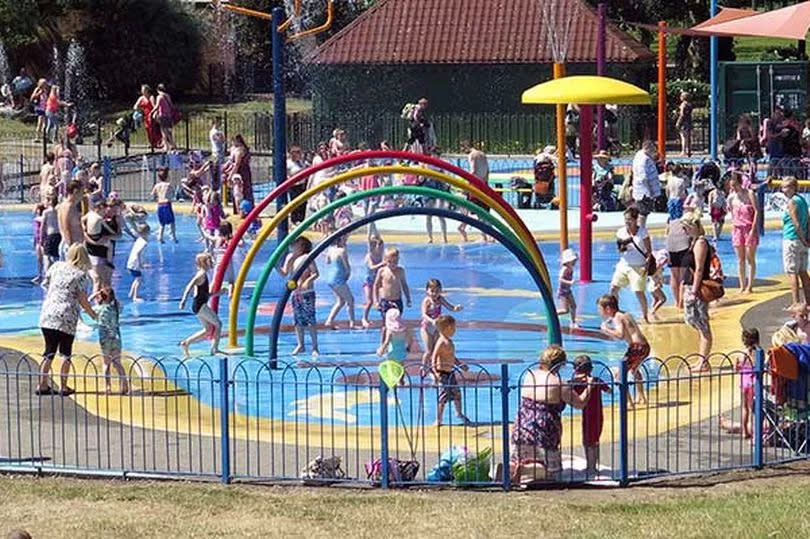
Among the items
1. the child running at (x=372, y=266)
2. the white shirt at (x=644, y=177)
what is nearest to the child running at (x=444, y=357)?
the child running at (x=372, y=266)

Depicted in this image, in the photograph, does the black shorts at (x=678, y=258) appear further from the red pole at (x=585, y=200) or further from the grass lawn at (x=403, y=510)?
the grass lawn at (x=403, y=510)

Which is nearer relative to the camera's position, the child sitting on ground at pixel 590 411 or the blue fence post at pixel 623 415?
the blue fence post at pixel 623 415

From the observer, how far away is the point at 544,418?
12.8 meters

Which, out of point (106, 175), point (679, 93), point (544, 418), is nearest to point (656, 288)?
point (544, 418)

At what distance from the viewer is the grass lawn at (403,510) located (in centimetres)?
1146

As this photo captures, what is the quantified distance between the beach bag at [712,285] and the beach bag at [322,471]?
5.84 metres

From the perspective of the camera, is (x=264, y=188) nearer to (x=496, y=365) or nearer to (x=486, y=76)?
(x=486, y=76)

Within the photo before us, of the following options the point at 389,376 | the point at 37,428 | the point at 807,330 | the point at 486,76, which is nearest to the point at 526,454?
the point at 389,376

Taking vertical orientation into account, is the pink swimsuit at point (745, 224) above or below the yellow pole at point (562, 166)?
below

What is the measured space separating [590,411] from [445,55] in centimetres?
3313

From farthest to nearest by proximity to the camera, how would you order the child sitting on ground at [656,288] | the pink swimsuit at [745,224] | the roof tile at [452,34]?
1. the roof tile at [452,34]
2. the pink swimsuit at [745,224]
3. the child sitting on ground at [656,288]

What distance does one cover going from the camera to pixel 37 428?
14680 millimetres

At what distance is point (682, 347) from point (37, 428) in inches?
298

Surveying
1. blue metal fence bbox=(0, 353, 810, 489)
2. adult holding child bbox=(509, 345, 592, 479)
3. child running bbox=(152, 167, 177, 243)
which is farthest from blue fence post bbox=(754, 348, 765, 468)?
child running bbox=(152, 167, 177, 243)
